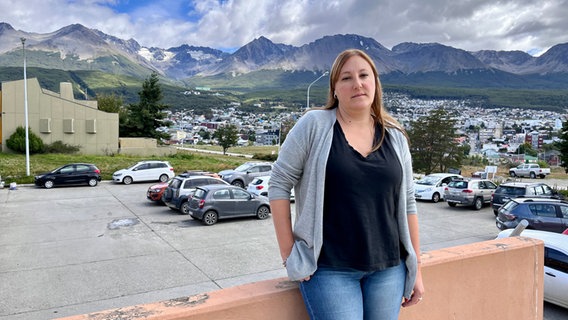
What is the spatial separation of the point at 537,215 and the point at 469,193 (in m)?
7.27

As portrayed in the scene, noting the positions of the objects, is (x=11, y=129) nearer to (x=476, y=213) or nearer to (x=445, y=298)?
(x=476, y=213)

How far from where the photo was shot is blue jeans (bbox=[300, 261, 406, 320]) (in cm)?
210

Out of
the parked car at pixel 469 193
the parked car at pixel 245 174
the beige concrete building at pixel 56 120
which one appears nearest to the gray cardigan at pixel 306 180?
the parked car at pixel 469 193

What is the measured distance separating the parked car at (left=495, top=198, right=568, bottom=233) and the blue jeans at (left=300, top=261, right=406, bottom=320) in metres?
13.6

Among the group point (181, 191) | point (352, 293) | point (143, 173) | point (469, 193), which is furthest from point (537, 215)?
point (143, 173)

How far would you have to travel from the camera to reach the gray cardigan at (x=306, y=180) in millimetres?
2105

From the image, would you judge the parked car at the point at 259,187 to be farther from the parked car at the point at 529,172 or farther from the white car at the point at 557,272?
the parked car at the point at 529,172

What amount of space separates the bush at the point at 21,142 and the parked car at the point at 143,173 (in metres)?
13.8

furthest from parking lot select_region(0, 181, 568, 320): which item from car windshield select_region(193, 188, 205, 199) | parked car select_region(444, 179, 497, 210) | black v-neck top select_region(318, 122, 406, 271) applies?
black v-neck top select_region(318, 122, 406, 271)

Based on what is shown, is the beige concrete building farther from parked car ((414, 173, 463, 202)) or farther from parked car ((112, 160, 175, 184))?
parked car ((414, 173, 463, 202))

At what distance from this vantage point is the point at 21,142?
3775 centimetres

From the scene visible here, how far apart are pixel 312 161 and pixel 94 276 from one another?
31.4 ft

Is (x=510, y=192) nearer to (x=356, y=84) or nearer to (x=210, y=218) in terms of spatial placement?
(x=210, y=218)

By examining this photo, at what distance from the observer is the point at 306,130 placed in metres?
2.19
